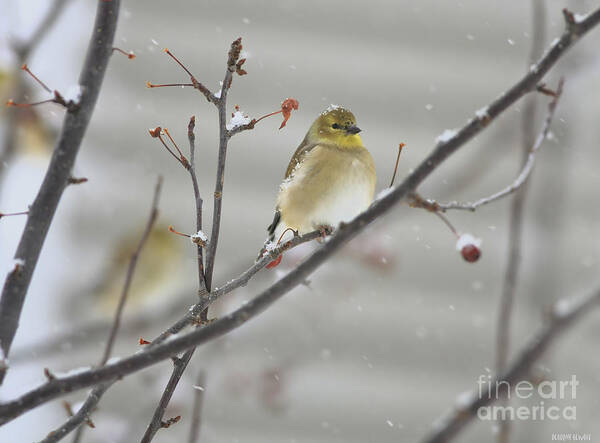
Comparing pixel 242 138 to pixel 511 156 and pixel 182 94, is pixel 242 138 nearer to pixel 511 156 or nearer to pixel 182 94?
pixel 182 94

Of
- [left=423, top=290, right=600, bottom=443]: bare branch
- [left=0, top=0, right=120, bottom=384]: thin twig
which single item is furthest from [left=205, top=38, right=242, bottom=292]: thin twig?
[left=423, top=290, right=600, bottom=443]: bare branch

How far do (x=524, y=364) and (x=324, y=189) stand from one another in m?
1.10

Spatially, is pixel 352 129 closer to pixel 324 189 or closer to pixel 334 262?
pixel 324 189

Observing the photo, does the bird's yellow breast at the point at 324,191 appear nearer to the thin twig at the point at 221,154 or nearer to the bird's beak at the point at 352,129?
the bird's beak at the point at 352,129

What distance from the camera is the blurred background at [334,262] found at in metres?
3.59

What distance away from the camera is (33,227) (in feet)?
3.58

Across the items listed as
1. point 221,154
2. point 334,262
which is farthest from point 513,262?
point 334,262

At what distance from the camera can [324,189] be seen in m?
2.22

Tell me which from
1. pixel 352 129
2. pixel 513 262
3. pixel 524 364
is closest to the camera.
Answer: pixel 524 364

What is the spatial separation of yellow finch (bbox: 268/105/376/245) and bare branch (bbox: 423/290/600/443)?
101cm

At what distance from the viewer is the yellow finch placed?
2203 mm

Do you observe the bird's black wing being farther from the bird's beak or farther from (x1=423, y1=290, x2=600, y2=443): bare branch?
(x1=423, y1=290, x2=600, y2=443): bare branch

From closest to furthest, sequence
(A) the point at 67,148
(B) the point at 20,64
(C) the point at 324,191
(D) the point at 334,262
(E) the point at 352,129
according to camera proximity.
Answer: (A) the point at 67,148 < (B) the point at 20,64 < (C) the point at 324,191 < (E) the point at 352,129 < (D) the point at 334,262

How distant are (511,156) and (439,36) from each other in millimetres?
731
